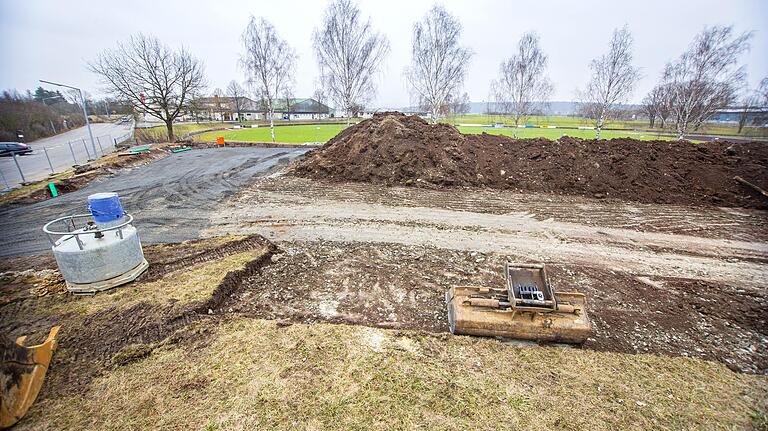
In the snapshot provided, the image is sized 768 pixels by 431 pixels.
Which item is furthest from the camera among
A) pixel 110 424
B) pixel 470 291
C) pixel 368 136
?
pixel 368 136

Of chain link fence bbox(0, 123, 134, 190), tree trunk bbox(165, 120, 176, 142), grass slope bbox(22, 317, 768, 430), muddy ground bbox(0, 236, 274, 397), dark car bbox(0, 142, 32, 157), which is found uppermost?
tree trunk bbox(165, 120, 176, 142)

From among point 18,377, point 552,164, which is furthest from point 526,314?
point 552,164

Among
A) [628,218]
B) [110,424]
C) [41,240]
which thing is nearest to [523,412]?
[110,424]

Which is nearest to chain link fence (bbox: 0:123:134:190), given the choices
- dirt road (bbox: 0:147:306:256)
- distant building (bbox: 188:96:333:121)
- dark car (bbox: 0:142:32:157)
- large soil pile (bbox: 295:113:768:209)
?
dark car (bbox: 0:142:32:157)

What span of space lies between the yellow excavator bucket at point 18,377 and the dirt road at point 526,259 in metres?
2.10

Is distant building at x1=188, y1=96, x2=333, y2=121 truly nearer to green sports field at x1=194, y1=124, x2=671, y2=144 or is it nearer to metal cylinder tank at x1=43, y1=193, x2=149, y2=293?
green sports field at x1=194, y1=124, x2=671, y2=144

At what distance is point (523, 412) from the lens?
3.22 metres

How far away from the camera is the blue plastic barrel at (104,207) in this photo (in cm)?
596

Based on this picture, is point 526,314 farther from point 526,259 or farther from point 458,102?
point 458,102

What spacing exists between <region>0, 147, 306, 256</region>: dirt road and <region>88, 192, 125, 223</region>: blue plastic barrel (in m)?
1.68

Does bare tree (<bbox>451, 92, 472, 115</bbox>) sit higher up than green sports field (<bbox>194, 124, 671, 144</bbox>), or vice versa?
bare tree (<bbox>451, 92, 472, 115</bbox>)

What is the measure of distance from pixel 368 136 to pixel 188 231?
9.59 m

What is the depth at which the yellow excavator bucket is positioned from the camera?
3.05 metres

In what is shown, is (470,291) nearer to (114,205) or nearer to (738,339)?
(738,339)
